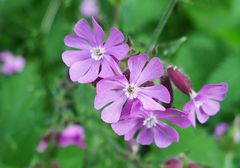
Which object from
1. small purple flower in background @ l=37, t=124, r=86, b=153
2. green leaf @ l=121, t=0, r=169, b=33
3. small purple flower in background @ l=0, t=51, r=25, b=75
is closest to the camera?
small purple flower in background @ l=37, t=124, r=86, b=153

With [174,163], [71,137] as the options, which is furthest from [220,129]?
[174,163]

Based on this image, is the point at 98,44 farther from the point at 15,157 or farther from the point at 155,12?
the point at 155,12

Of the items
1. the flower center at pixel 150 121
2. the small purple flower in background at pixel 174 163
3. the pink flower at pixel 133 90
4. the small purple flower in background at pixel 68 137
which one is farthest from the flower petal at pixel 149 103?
the small purple flower in background at pixel 68 137

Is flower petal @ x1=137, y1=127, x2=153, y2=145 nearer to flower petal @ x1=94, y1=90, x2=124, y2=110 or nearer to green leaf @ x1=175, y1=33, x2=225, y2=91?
flower petal @ x1=94, y1=90, x2=124, y2=110

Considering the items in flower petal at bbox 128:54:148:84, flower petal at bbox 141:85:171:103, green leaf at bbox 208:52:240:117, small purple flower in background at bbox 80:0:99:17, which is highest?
small purple flower in background at bbox 80:0:99:17

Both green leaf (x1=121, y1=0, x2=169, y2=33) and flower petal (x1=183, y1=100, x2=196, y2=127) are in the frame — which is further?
green leaf (x1=121, y1=0, x2=169, y2=33)

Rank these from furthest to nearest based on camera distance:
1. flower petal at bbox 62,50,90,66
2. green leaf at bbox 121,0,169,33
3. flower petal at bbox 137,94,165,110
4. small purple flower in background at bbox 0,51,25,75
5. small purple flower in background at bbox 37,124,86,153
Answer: green leaf at bbox 121,0,169,33
small purple flower in background at bbox 0,51,25,75
small purple flower in background at bbox 37,124,86,153
flower petal at bbox 62,50,90,66
flower petal at bbox 137,94,165,110

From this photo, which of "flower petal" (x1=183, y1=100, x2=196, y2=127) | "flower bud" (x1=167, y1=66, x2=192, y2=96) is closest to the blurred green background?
"flower bud" (x1=167, y1=66, x2=192, y2=96)

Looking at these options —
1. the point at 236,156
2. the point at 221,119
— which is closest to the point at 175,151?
the point at 236,156
